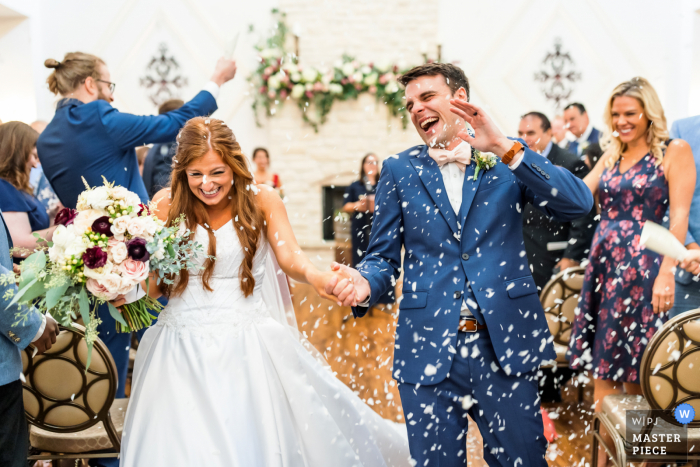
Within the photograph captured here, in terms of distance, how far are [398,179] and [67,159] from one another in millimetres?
1702

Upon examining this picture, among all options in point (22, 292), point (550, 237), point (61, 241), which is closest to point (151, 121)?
point (61, 241)

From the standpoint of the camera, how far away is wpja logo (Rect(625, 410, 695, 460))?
2012 millimetres

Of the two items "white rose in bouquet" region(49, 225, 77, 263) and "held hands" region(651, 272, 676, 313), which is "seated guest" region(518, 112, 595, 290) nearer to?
"held hands" region(651, 272, 676, 313)

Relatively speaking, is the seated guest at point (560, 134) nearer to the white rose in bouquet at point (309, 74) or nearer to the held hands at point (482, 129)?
the white rose in bouquet at point (309, 74)

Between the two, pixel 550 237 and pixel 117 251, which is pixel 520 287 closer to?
pixel 117 251

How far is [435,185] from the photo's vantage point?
1.73m

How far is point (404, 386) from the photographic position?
175cm

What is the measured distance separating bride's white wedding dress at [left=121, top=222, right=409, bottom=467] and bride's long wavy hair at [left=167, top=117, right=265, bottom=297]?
4 centimetres

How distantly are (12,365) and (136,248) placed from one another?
526mm

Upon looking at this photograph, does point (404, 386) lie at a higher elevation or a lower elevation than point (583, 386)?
higher

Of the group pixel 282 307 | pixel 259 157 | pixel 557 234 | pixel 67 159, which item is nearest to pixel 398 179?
pixel 282 307

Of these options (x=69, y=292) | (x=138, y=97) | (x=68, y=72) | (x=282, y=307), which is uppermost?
(x=138, y=97)

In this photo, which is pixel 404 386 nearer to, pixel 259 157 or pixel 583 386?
pixel 583 386

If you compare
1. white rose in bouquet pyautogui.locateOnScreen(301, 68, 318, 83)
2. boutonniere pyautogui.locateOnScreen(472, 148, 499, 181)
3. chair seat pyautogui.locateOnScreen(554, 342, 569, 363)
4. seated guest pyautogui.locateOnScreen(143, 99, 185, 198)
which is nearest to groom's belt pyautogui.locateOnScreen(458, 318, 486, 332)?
boutonniere pyautogui.locateOnScreen(472, 148, 499, 181)
